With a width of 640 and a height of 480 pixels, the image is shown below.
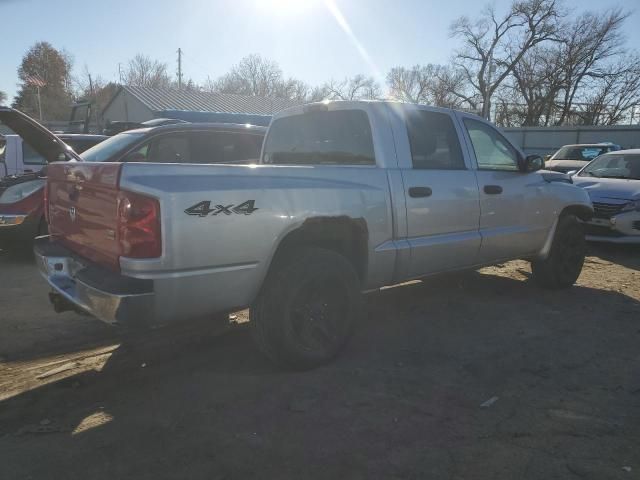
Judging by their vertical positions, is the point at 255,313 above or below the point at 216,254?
below

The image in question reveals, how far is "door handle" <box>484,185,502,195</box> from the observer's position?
4.86m

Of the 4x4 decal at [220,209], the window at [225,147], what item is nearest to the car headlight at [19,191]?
the window at [225,147]

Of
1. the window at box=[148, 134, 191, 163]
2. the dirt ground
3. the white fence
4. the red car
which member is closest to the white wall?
the white fence

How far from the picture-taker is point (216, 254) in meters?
3.06

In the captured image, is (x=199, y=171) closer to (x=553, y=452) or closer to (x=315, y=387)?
(x=315, y=387)

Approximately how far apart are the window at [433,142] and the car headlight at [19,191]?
18.4 ft

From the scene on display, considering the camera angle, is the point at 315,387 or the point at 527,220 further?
the point at 527,220

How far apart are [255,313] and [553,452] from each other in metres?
1.92

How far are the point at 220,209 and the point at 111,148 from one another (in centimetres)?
425

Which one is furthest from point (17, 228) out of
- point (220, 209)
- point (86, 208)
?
point (220, 209)

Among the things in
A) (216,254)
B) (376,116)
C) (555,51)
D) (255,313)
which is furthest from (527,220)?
(555,51)

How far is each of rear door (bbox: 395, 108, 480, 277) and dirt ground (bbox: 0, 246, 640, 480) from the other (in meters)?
0.69

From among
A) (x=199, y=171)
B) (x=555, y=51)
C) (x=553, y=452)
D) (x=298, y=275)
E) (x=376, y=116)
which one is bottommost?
(x=553, y=452)

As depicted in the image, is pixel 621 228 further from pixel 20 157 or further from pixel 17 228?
pixel 20 157
